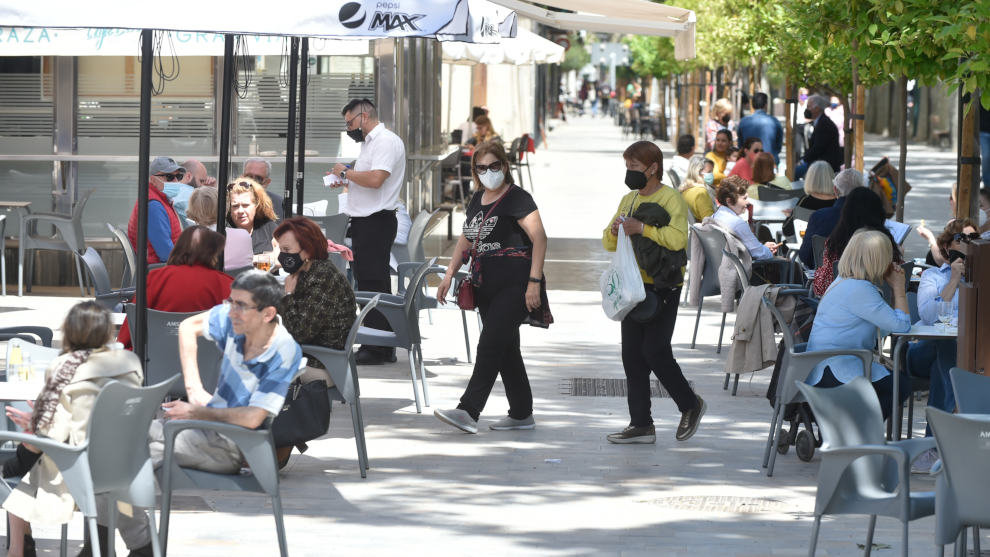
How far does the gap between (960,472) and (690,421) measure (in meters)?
3.46

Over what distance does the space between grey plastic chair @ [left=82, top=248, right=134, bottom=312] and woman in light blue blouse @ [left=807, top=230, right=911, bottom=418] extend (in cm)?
401

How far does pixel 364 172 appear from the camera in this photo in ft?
33.7

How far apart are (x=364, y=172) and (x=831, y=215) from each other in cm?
329

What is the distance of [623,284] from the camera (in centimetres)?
778

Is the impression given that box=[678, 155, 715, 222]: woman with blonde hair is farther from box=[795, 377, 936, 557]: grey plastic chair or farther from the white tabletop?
the white tabletop

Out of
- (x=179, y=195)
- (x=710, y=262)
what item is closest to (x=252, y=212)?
(x=179, y=195)

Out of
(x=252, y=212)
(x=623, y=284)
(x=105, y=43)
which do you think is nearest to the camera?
(x=623, y=284)

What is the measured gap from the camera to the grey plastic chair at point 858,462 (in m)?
5.07

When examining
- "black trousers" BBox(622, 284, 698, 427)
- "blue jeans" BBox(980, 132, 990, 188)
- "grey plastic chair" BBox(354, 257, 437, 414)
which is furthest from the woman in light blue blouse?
"blue jeans" BBox(980, 132, 990, 188)

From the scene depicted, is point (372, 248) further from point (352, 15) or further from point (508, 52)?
point (508, 52)

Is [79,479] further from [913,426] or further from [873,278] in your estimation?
[913,426]

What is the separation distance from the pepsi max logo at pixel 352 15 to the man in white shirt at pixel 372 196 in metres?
3.18

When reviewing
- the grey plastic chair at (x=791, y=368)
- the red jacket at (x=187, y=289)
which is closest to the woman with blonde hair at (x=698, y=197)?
the grey plastic chair at (x=791, y=368)

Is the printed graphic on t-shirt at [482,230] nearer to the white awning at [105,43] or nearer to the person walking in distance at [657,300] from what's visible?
the person walking in distance at [657,300]
